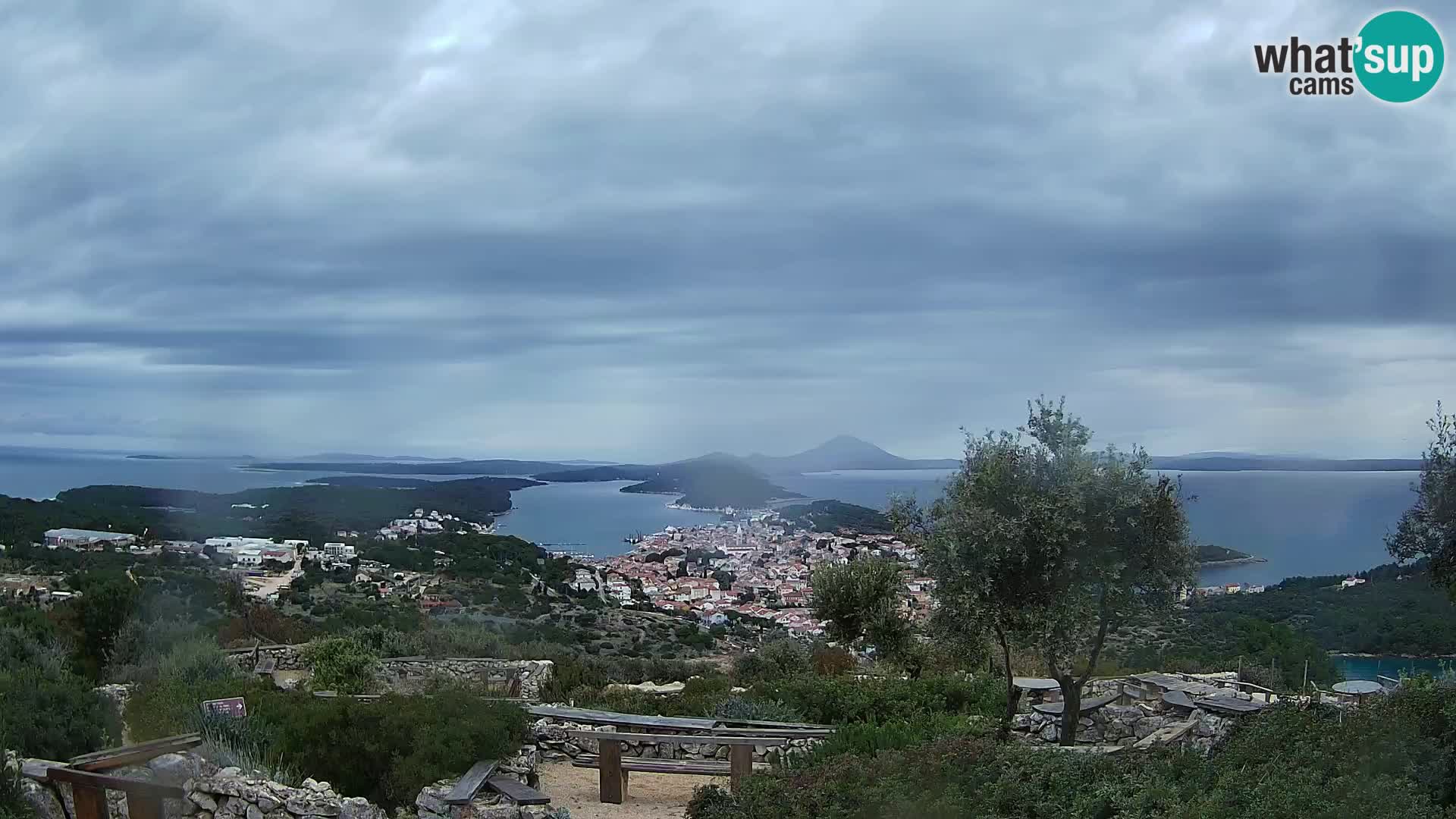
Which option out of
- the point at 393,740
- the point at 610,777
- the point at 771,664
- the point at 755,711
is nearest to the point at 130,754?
the point at 393,740

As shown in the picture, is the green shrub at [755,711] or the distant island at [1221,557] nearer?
the distant island at [1221,557]

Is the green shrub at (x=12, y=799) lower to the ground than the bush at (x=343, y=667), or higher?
higher

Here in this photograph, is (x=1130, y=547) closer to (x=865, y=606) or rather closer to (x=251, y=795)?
(x=251, y=795)

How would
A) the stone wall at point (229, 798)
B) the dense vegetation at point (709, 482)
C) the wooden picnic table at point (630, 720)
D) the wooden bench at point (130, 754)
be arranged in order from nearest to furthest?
the wooden bench at point (130, 754) < the stone wall at point (229, 798) < the wooden picnic table at point (630, 720) < the dense vegetation at point (709, 482)

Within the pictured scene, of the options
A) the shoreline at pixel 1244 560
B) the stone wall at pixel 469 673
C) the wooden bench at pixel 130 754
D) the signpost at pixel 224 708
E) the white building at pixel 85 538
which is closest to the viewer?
the wooden bench at pixel 130 754

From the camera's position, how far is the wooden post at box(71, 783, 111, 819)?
25.3 feet

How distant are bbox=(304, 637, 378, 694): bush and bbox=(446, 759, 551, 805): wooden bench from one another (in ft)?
17.9

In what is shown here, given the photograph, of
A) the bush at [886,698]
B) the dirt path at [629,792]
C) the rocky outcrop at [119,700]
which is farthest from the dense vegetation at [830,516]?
the rocky outcrop at [119,700]

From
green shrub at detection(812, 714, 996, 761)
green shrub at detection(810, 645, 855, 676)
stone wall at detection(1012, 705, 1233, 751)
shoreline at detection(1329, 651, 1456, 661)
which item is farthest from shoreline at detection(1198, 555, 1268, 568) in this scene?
green shrub at detection(812, 714, 996, 761)

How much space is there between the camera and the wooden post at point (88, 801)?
7703 millimetres

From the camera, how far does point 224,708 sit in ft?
32.4

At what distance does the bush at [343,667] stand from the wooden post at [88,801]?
6045 millimetres

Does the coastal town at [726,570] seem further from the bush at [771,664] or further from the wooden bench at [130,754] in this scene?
the wooden bench at [130,754]

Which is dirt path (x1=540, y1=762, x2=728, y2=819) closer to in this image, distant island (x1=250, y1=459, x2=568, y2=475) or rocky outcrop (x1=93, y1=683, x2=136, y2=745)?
rocky outcrop (x1=93, y1=683, x2=136, y2=745)
